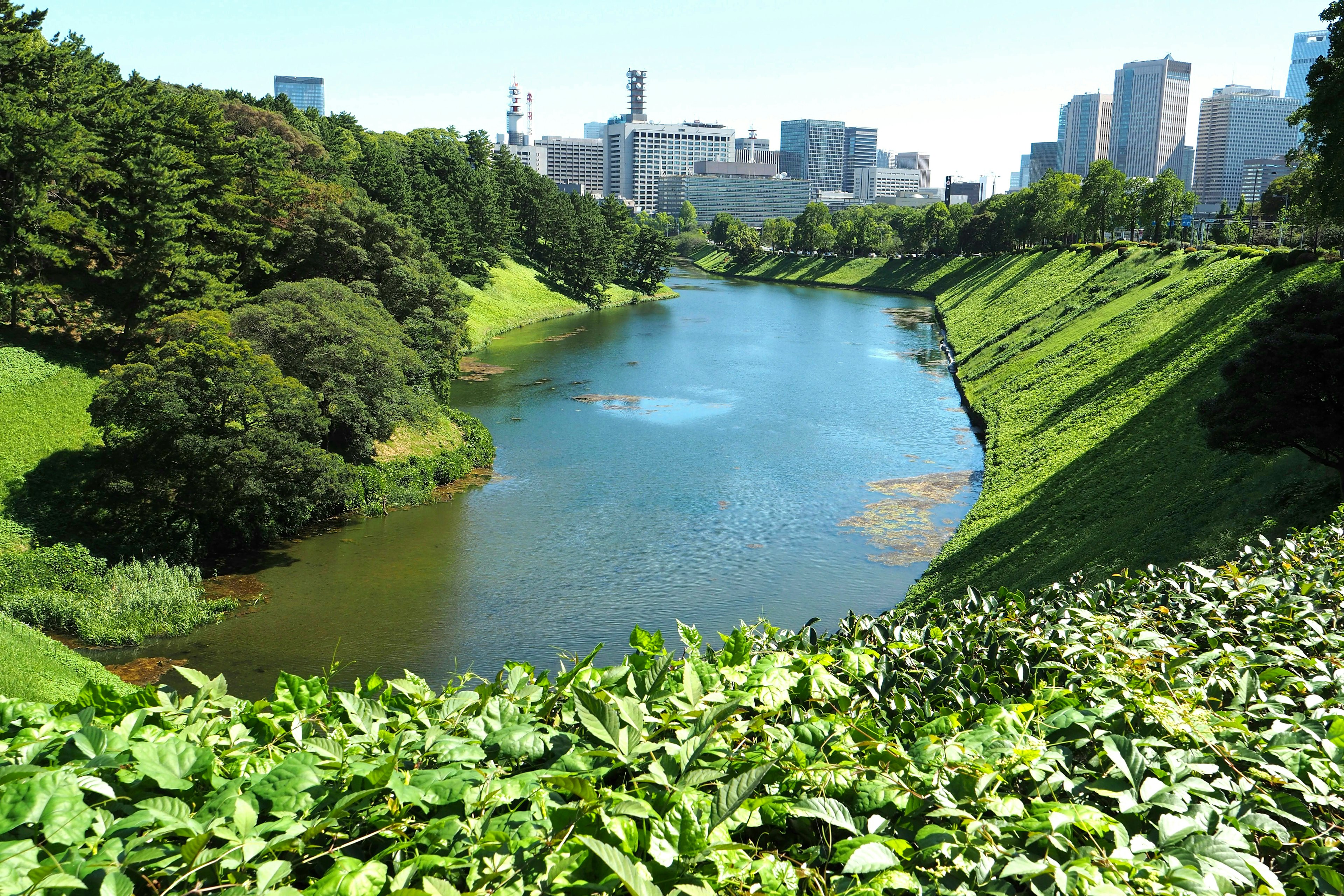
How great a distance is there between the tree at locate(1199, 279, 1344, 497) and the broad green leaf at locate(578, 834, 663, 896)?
642 inches

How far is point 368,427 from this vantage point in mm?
28078

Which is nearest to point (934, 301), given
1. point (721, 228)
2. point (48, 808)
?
point (721, 228)

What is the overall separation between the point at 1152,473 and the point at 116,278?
35515 millimetres

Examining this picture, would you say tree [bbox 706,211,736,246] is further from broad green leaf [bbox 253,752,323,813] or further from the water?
broad green leaf [bbox 253,752,323,813]

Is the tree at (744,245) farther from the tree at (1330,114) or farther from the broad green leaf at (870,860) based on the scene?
the broad green leaf at (870,860)

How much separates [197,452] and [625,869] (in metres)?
23.2

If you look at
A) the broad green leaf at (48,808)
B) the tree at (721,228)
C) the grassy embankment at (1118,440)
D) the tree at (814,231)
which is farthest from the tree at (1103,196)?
the broad green leaf at (48,808)

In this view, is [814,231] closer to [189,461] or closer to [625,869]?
[189,461]

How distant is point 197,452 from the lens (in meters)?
22.5

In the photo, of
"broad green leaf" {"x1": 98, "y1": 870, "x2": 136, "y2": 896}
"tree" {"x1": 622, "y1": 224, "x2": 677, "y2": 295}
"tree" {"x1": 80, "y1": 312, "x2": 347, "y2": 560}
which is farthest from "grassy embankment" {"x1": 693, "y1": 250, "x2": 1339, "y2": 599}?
"tree" {"x1": 622, "y1": 224, "x2": 677, "y2": 295}

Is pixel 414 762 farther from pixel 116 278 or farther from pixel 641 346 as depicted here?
pixel 641 346

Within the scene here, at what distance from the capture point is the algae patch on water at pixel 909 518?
24.9m

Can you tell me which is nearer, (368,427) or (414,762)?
(414,762)

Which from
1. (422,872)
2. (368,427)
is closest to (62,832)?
(422,872)
